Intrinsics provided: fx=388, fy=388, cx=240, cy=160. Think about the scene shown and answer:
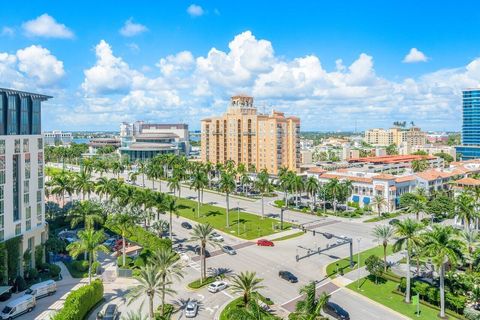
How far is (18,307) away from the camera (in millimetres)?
47562

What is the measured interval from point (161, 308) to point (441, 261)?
35557 mm

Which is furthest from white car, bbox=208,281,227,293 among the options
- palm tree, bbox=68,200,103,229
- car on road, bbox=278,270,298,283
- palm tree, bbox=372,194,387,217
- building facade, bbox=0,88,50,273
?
palm tree, bbox=372,194,387,217

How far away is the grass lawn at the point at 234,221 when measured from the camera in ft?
294

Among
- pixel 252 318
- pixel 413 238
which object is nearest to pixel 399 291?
pixel 413 238

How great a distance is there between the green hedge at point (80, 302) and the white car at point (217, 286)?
15.1 meters

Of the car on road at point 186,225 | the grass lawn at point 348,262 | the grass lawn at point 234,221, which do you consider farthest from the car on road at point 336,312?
the car on road at point 186,225

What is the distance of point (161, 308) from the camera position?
5025cm

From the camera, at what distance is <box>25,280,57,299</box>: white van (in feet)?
173

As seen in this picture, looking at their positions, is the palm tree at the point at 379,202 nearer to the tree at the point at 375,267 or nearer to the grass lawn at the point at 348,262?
the grass lawn at the point at 348,262

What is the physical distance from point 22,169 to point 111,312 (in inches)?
1125

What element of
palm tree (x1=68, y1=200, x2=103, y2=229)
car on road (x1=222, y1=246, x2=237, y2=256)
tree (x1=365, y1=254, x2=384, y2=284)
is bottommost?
car on road (x1=222, y1=246, x2=237, y2=256)

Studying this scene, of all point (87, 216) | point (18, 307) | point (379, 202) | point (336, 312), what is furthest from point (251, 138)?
point (18, 307)

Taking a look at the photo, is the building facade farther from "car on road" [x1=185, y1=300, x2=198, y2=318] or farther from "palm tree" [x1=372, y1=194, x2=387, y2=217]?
"palm tree" [x1=372, y1=194, x2=387, y2=217]

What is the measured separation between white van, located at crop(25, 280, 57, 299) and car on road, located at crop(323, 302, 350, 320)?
37.8 meters
